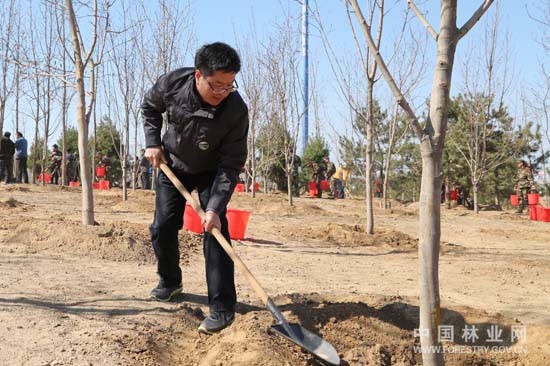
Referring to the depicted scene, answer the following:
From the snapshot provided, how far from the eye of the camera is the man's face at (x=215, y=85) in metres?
3.01

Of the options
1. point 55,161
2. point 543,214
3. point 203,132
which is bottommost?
point 543,214

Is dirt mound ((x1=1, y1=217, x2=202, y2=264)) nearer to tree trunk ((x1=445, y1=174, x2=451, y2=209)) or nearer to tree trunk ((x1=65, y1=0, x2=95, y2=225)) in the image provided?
tree trunk ((x1=65, y1=0, x2=95, y2=225))

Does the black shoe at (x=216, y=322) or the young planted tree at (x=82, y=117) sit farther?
the young planted tree at (x=82, y=117)

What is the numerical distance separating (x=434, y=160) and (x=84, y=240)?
4114 millimetres

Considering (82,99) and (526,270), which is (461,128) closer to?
(526,270)

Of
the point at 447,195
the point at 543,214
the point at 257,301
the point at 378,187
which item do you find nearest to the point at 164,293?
the point at 257,301

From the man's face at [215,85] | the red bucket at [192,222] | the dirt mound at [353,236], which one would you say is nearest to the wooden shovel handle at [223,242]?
the man's face at [215,85]

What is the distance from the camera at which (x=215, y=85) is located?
3.06 meters

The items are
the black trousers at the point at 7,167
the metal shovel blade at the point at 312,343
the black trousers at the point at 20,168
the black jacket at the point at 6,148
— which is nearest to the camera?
the metal shovel blade at the point at 312,343

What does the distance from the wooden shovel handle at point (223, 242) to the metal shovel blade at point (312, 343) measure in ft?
0.64

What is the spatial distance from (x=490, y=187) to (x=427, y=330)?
19.9m

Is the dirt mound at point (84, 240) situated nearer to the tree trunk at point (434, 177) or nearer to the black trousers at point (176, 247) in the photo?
the black trousers at point (176, 247)

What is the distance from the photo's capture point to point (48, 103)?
18562 millimetres

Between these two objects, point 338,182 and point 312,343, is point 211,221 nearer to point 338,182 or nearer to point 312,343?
point 312,343
